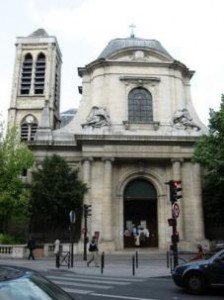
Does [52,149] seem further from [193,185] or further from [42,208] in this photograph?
[193,185]

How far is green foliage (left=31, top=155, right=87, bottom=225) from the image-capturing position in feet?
100

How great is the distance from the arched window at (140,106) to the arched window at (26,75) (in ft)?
53.4

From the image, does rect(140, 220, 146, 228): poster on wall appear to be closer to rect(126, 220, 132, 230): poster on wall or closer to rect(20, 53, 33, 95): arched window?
rect(126, 220, 132, 230): poster on wall

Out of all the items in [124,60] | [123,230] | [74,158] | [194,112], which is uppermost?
[124,60]

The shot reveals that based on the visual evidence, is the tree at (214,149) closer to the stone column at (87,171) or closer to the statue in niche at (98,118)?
the stone column at (87,171)

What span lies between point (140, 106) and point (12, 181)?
13.4 m

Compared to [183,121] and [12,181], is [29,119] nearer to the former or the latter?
[12,181]

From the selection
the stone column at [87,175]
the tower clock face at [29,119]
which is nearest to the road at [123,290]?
the stone column at [87,175]

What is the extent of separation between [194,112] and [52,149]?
45.3 feet

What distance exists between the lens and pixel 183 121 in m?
35.2

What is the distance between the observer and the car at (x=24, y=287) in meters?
3.28

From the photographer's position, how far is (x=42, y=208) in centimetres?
3078

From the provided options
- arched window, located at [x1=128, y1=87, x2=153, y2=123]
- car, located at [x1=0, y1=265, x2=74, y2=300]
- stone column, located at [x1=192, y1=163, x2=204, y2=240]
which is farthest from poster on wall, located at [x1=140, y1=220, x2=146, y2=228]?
car, located at [x1=0, y1=265, x2=74, y2=300]

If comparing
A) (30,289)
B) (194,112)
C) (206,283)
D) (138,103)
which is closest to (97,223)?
(138,103)
